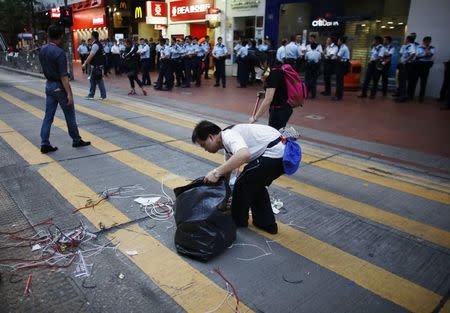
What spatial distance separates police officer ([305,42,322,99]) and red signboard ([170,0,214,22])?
33.8 ft

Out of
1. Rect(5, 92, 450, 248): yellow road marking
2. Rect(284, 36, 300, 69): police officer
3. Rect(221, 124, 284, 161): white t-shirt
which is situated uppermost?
Rect(284, 36, 300, 69): police officer

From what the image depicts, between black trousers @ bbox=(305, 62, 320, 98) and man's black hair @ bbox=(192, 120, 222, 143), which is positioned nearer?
man's black hair @ bbox=(192, 120, 222, 143)

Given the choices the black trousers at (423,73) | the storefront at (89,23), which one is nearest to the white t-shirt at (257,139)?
the black trousers at (423,73)

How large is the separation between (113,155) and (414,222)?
4.46 meters

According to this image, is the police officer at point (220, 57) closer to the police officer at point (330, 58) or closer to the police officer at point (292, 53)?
the police officer at point (292, 53)

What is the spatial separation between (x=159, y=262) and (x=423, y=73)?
12.5 metres

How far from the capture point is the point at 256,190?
11.8ft

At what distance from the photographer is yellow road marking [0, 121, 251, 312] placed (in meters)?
2.87

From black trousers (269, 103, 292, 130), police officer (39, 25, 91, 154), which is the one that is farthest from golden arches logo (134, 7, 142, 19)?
black trousers (269, 103, 292, 130)

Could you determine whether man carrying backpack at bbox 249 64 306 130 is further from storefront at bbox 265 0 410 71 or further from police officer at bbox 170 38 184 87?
storefront at bbox 265 0 410 71

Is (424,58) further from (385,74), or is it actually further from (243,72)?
(243,72)

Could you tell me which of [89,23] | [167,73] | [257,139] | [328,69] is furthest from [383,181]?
[89,23]

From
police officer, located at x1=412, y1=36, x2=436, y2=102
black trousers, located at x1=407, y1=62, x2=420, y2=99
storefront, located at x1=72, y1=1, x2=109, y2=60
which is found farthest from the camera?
storefront, located at x1=72, y1=1, x2=109, y2=60

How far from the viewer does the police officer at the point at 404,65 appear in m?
12.5
